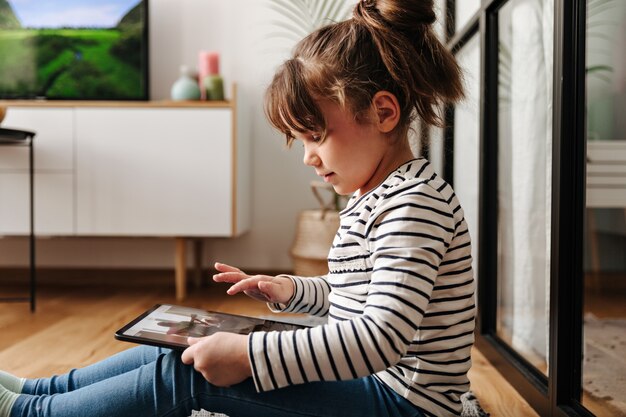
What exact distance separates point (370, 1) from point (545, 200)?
1.62ft

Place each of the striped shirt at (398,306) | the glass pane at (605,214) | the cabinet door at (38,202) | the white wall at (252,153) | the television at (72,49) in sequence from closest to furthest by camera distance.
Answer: the striped shirt at (398,306) < the glass pane at (605,214) < the cabinet door at (38,202) < the television at (72,49) < the white wall at (252,153)

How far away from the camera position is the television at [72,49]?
8.08ft

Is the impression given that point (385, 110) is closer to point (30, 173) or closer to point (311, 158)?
point (311, 158)

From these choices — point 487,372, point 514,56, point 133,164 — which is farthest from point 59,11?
point 487,372

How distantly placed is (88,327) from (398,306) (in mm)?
1360

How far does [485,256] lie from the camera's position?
1.42 meters

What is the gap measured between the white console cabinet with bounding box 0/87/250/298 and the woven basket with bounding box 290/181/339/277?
0.89 feet

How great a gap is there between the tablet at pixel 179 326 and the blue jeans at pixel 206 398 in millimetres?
25

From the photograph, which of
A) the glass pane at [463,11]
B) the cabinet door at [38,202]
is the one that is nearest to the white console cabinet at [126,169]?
the cabinet door at [38,202]

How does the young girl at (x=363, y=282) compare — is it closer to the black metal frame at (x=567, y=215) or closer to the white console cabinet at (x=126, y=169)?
the black metal frame at (x=567, y=215)

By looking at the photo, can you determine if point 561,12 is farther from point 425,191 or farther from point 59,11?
point 59,11

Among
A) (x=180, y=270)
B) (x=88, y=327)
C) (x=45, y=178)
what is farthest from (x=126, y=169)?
(x=88, y=327)

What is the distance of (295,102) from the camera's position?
0.74 m

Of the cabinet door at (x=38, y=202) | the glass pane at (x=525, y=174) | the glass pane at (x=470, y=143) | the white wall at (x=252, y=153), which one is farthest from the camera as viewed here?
the white wall at (x=252, y=153)
